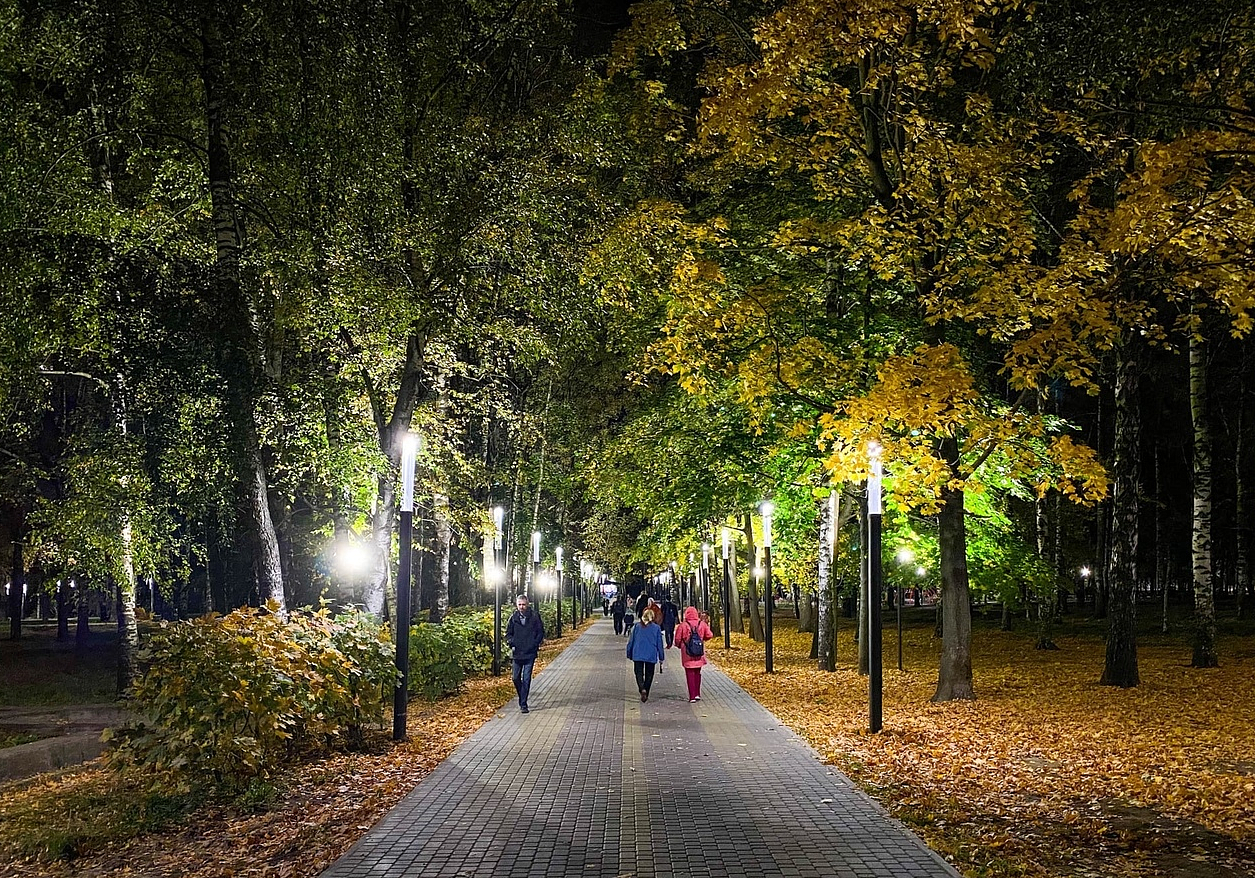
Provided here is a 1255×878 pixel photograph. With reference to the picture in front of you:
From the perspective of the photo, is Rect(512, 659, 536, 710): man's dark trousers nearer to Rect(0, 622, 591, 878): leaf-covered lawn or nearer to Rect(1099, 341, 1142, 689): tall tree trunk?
Rect(0, 622, 591, 878): leaf-covered lawn

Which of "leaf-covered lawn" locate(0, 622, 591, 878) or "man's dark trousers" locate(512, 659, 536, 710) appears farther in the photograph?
"man's dark trousers" locate(512, 659, 536, 710)

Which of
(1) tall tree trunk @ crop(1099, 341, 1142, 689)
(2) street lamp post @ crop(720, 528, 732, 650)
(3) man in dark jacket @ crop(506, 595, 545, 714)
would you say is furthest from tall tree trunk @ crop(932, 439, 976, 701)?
(2) street lamp post @ crop(720, 528, 732, 650)

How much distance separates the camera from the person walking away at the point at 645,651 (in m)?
17.7

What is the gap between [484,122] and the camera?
1672cm

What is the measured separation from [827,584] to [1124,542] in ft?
20.7

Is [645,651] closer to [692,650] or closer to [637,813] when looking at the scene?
[692,650]

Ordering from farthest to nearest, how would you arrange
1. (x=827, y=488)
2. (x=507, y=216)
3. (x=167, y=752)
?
(x=827, y=488), (x=507, y=216), (x=167, y=752)

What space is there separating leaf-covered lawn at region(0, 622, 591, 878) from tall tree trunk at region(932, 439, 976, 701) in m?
8.24

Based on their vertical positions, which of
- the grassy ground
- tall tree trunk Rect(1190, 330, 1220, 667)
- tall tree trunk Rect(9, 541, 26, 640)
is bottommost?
the grassy ground

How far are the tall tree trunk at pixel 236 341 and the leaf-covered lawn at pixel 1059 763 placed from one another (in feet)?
26.3

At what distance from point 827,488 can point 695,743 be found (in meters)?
7.90

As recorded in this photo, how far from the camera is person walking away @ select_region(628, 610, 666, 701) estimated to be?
17734mm

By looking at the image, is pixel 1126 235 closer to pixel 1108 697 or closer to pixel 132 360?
pixel 1108 697

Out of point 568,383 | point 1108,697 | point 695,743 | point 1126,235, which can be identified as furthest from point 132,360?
point 568,383
